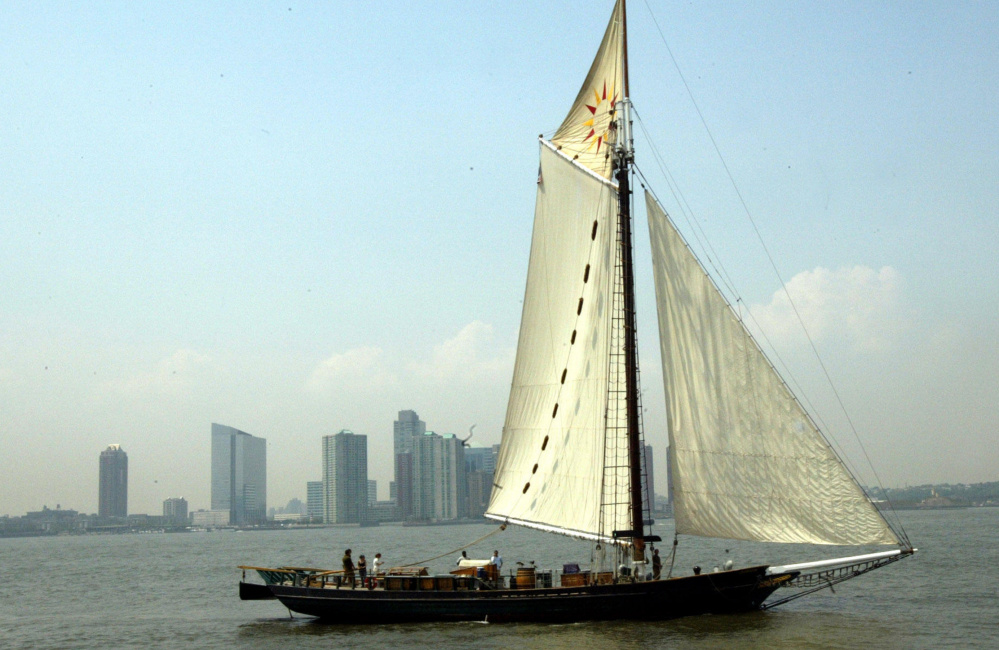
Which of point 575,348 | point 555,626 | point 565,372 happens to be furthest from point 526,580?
point 575,348

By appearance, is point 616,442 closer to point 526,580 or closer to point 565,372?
point 565,372

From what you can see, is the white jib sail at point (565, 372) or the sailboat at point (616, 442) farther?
the white jib sail at point (565, 372)

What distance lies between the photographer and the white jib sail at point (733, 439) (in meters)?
31.3

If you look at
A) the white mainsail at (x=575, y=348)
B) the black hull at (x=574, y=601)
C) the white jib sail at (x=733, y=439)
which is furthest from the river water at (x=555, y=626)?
the white mainsail at (x=575, y=348)

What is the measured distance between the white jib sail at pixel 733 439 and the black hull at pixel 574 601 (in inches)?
91.4

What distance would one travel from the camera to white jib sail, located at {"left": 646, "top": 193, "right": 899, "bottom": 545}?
31.3 metres

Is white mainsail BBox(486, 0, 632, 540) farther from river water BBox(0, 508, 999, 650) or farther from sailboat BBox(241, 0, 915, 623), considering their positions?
river water BBox(0, 508, 999, 650)

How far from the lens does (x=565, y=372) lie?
36688 millimetres

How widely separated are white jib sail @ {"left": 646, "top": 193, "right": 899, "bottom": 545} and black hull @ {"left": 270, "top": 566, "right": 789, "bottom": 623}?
2.32 m

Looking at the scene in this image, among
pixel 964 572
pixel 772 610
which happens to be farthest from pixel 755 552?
pixel 772 610

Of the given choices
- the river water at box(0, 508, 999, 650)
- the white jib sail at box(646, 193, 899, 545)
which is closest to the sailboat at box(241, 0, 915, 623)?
the white jib sail at box(646, 193, 899, 545)

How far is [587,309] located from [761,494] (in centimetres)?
913

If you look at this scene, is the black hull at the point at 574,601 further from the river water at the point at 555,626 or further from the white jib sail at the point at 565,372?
the white jib sail at the point at 565,372

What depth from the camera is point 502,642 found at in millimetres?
31734
